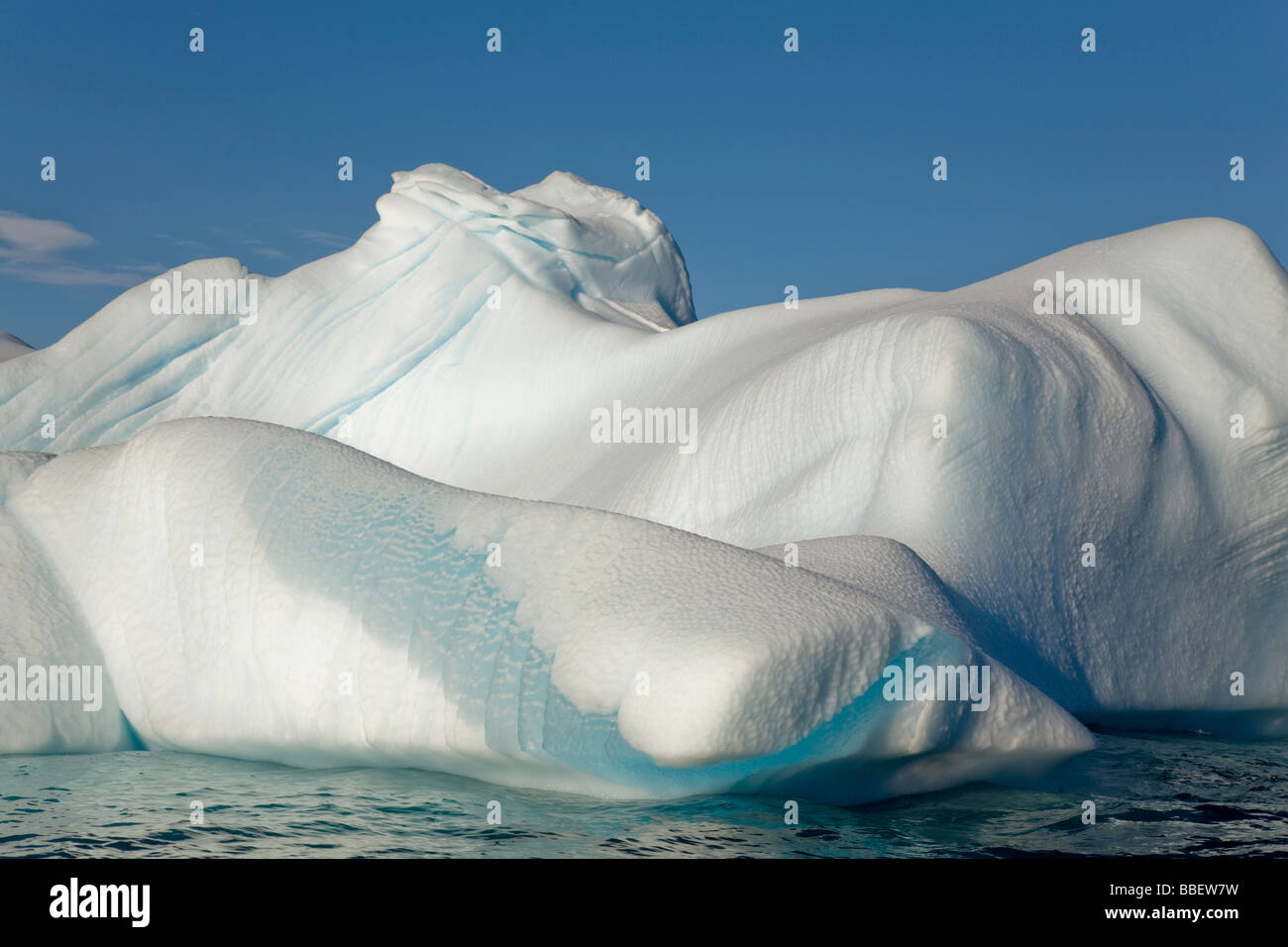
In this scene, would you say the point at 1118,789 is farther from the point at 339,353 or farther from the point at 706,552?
the point at 339,353

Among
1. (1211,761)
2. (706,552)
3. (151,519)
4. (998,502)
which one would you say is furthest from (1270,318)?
(151,519)

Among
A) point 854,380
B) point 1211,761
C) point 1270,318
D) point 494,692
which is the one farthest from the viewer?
point 1270,318

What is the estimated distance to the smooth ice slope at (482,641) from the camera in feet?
13.2

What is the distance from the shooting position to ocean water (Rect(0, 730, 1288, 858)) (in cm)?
373

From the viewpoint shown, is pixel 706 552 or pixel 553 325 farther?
pixel 553 325

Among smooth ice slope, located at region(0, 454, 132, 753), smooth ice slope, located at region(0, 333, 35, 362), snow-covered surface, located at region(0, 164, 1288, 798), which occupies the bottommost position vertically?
smooth ice slope, located at region(0, 454, 132, 753)

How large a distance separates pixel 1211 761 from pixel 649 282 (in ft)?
33.5

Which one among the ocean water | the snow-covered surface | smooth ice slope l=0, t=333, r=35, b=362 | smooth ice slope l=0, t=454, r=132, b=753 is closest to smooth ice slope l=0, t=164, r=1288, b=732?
the snow-covered surface

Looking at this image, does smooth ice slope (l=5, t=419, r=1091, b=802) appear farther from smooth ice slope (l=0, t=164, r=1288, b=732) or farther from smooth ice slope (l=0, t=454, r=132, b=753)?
smooth ice slope (l=0, t=164, r=1288, b=732)

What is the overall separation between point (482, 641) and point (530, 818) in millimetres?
717

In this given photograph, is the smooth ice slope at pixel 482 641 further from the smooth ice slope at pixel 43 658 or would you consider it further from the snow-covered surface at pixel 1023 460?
the snow-covered surface at pixel 1023 460

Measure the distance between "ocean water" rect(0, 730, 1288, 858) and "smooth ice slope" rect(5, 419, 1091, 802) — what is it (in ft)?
0.47

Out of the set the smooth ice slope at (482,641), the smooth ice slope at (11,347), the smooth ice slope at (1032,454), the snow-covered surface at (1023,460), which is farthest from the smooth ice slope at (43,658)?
the smooth ice slope at (11,347)

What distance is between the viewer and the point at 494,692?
439cm
